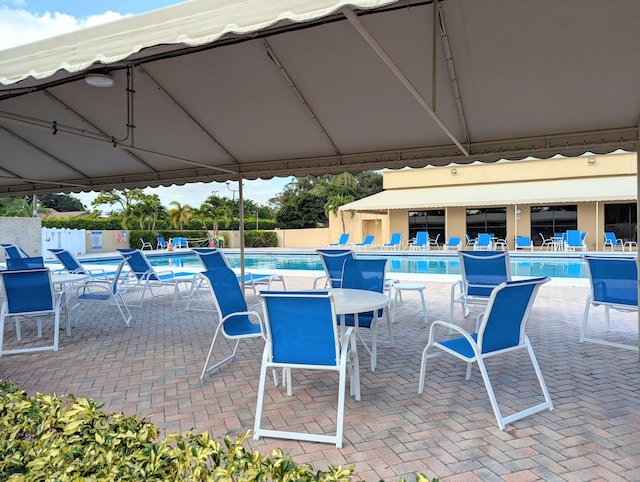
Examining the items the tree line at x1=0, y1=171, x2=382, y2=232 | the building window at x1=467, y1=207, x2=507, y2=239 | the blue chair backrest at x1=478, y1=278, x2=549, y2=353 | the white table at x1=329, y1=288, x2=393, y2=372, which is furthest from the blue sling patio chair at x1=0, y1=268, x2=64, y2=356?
the building window at x1=467, y1=207, x2=507, y2=239

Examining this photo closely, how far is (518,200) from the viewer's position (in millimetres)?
18609

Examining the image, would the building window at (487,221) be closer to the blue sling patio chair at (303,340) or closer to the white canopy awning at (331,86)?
the white canopy awning at (331,86)

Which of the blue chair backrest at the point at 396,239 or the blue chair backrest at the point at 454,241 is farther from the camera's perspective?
the blue chair backrest at the point at 396,239

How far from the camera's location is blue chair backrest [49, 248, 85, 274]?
291 inches

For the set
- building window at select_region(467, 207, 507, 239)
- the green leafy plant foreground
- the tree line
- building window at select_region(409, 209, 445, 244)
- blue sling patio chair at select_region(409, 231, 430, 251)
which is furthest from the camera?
the tree line

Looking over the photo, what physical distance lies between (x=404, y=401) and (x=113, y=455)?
238cm

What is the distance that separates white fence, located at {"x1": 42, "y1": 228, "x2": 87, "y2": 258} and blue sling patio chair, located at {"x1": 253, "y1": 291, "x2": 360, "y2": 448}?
20.1 metres

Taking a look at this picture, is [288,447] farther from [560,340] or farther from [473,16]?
[560,340]

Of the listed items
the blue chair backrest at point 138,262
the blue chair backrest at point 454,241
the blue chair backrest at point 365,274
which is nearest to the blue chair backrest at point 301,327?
the blue chair backrest at point 365,274

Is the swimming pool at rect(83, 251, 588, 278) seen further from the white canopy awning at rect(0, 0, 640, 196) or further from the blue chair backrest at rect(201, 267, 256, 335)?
the blue chair backrest at rect(201, 267, 256, 335)

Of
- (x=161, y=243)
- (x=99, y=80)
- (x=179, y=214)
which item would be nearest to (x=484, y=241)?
(x=99, y=80)

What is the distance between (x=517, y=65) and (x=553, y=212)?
64.2 ft

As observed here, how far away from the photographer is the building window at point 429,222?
2381cm

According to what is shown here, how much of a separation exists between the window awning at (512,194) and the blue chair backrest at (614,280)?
14.4 m
